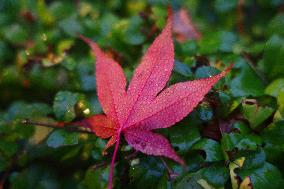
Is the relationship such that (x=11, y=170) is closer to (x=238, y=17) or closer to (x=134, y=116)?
(x=134, y=116)

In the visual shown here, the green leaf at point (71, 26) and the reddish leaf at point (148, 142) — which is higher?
the green leaf at point (71, 26)

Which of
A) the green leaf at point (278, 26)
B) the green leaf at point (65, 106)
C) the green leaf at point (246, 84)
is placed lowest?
the green leaf at point (65, 106)

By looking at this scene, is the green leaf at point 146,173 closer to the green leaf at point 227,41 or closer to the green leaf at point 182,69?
the green leaf at point 182,69

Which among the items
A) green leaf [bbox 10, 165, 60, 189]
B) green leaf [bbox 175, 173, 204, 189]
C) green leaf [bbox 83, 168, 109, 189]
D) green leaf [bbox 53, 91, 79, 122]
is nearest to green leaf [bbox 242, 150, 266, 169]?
green leaf [bbox 175, 173, 204, 189]

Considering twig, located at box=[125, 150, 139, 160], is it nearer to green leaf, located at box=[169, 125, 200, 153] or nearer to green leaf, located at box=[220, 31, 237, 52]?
green leaf, located at box=[169, 125, 200, 153]

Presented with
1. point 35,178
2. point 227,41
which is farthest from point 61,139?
point 227,41

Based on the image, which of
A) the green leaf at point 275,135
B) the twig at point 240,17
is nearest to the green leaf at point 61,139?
the green leaf at point 275,135

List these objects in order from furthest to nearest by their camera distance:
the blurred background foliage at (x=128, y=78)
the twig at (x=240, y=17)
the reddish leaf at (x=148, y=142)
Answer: the twig at (x=240, y=17)
the blurred background foliage at (x=128, y=78)
the reddish leaf at (x=148, y=142)

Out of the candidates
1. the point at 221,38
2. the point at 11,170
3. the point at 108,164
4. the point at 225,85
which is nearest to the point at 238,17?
the point at 221,38
